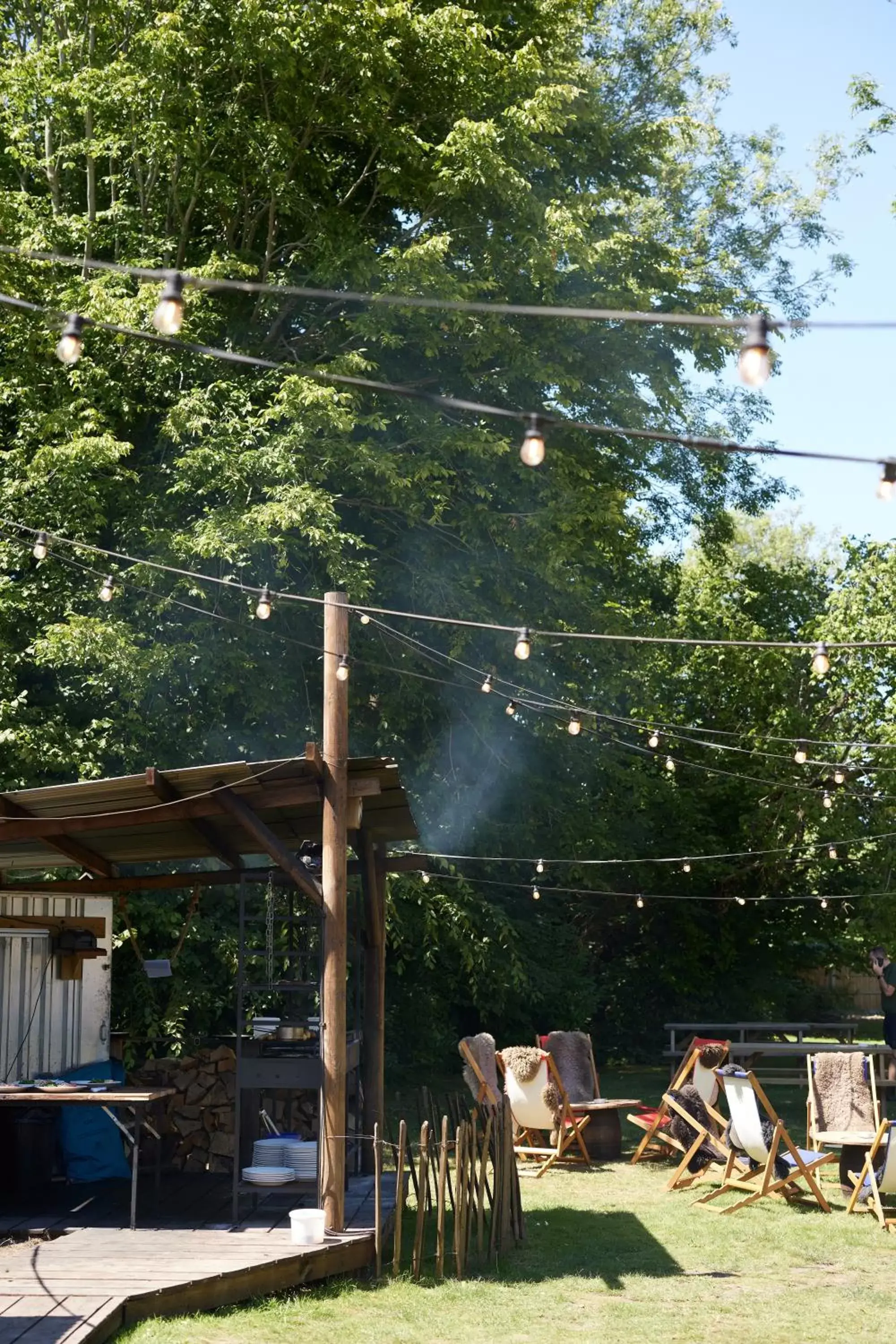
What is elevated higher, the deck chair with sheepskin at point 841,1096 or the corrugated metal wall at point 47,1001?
the corrugated metal wall at point 47,1001

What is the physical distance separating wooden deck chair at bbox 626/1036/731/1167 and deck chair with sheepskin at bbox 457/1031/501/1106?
1.36m

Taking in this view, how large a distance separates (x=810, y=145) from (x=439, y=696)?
14.6 metres

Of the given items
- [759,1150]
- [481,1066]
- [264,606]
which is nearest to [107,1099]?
[264,606]

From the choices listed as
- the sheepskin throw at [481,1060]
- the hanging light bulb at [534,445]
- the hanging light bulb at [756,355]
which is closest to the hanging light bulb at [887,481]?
the hanging light bulb at [756,355]

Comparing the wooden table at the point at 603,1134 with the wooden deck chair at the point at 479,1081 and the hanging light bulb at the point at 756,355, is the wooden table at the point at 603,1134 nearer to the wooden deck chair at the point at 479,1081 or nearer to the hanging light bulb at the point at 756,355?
the wooden deck chair at the point at 479,1081

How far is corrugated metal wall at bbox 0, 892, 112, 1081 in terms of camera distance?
9664 mm

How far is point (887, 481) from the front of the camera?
4.82 m

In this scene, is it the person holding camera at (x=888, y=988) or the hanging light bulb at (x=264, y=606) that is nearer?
the hanging light bulb at (x=264, y=606)

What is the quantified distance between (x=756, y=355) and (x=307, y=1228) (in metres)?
5.19

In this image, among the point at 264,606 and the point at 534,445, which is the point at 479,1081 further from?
the point at 534,445

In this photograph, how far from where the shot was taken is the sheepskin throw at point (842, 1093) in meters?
10.1

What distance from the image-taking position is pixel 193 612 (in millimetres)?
13695

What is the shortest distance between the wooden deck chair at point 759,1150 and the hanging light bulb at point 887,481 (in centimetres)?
512

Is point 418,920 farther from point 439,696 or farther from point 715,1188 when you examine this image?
point 715,1188
